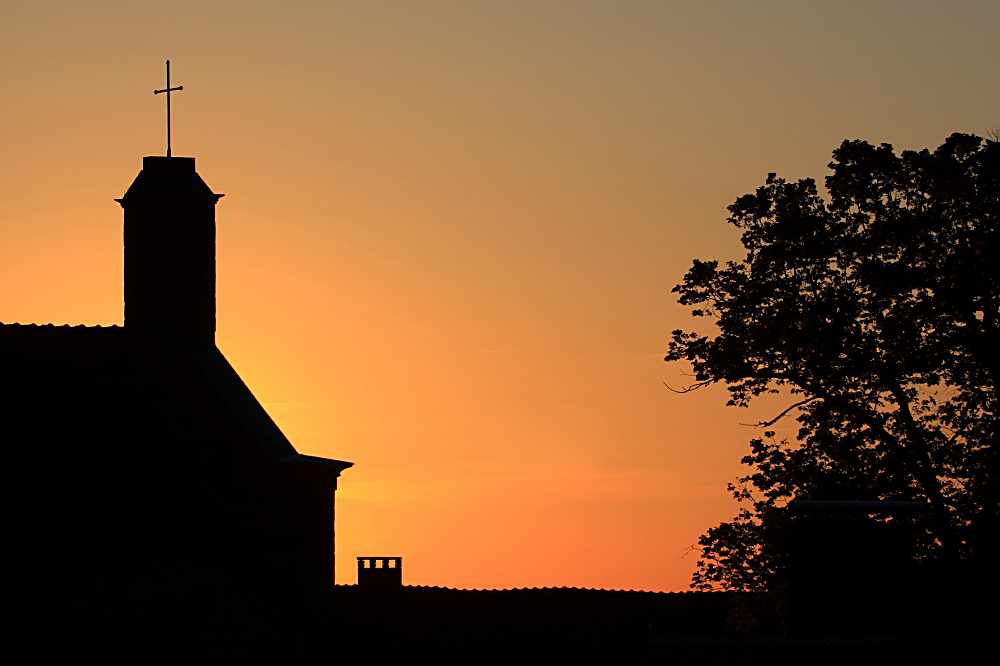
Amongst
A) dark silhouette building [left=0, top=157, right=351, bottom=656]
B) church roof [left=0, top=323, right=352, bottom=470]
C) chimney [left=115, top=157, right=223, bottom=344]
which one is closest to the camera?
dark silhouette building [left=0, top=157, right=351, bottom=656]

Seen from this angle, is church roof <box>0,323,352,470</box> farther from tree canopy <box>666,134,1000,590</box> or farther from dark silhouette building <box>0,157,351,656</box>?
tree canopy <box>666,134,1000,590</box>

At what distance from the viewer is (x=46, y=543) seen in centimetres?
3266

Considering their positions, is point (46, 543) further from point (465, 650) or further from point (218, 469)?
→ point (465, 650)

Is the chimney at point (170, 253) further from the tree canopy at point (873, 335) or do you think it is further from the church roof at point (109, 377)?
the tree canopy at point (873, 335)

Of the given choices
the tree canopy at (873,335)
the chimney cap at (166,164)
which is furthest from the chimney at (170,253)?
the tree canopy at (873,335)

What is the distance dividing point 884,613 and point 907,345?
344 inches

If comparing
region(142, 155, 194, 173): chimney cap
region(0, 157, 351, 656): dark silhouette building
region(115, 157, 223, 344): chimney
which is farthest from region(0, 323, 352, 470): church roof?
region(142, 155, 194, 173): chimney cap

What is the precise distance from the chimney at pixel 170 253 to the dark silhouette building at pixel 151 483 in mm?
72

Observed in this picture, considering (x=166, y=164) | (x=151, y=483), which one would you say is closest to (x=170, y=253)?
(x=166, y=164)

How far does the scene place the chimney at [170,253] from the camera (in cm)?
3781

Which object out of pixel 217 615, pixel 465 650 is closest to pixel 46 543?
pixel 217 615

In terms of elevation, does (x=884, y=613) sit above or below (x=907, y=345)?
below

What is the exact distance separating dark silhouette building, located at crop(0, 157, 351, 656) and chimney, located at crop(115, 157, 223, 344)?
72 millimetres

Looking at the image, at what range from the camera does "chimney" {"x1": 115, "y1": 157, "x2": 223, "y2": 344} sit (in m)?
37.8
